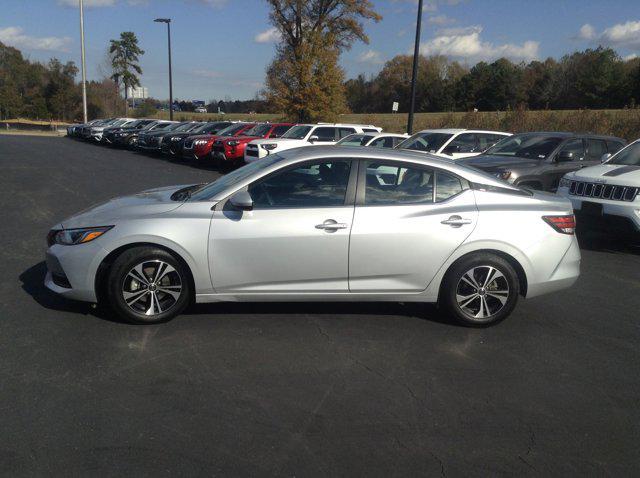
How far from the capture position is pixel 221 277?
505 cm

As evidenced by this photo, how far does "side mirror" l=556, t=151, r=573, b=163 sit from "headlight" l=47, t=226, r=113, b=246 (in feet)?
27.1

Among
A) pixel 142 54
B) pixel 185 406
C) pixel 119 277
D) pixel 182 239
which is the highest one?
pixel 142 54

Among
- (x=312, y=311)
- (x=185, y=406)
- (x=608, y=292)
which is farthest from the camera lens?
(x=608, y=292)

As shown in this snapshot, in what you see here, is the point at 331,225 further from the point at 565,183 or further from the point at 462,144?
the point at 462,144

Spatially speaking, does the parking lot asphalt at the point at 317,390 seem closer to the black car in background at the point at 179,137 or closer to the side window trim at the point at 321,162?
the side window trim at the point at 321,162

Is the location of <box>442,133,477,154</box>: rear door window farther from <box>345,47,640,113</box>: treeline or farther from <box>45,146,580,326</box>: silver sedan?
<box>345,47,640,113</box>: treeline

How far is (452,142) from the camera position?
1405 cm

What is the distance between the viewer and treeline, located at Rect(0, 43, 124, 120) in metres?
69.0

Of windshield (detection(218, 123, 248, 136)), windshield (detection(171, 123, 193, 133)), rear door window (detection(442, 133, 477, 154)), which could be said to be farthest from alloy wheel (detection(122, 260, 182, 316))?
windshield (detection(171, 123, 193, 133))

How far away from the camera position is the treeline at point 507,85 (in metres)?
56.6

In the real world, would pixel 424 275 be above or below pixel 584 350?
above

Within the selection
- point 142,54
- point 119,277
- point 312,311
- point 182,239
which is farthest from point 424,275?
point 142,54

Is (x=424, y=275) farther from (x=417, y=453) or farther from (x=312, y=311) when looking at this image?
(x=417, y=453)

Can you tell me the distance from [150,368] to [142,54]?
79564 mm
